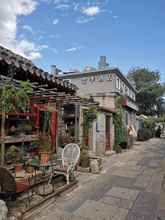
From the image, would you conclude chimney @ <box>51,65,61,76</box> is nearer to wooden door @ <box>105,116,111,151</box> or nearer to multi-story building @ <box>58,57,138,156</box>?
multi-story building @ <box>58,57,138,156</box>

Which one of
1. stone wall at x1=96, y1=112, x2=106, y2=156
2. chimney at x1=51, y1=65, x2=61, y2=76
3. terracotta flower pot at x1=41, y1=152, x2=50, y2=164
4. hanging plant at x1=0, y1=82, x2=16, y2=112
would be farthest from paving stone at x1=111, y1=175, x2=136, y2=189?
chimney at x1=51, y1=65, x2=61, y2=76

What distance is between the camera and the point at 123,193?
4.21 metres

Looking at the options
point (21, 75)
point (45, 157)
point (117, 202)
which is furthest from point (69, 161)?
point (21, 75)

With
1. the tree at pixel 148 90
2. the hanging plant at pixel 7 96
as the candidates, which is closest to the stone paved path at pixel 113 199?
the hanging plant at pixel 7 96

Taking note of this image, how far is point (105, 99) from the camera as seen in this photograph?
12.1 metres

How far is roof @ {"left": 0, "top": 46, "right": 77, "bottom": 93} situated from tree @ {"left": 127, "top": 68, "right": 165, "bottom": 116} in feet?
92.9

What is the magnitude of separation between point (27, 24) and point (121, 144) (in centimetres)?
822

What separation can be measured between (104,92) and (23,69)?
10774 millimetres

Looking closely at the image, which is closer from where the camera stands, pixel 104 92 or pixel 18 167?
pixel 18 167

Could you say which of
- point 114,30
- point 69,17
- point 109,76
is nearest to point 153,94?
point 109,76

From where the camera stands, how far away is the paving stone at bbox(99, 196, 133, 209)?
3.58 meters

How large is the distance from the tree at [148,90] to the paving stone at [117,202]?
29313 mm

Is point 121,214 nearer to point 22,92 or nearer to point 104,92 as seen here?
point 22,92

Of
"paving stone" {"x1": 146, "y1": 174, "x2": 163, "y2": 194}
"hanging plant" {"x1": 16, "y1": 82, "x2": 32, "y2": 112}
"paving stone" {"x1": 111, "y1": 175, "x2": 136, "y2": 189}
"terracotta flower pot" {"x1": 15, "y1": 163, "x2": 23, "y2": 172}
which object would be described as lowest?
"paving stone" {"x1": 146, "y1": 174, "x2": 163, "y2": 194}
